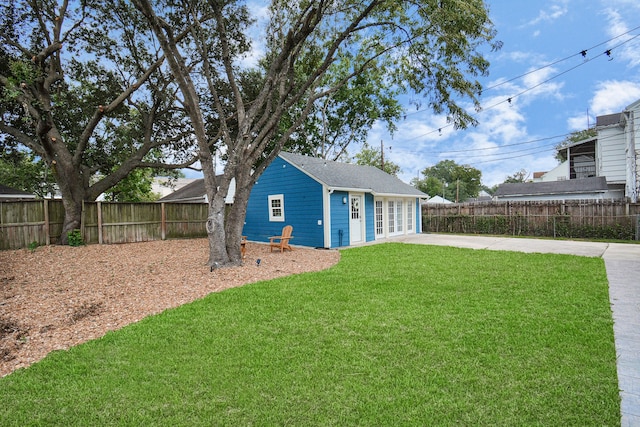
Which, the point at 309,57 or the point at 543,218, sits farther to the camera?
the point at 543,218

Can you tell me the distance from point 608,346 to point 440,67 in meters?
7.32

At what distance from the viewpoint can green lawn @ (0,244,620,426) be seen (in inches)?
86.9

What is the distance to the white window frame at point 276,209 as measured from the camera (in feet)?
41.1

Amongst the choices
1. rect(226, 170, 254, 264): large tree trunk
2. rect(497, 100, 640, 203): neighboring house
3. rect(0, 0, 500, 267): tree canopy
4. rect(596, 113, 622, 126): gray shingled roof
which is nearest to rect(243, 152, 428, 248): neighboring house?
rect(0, 0, 500, 267): tree canopy

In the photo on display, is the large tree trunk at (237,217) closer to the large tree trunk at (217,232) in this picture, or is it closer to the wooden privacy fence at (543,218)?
the large tree trunk at (217,232)

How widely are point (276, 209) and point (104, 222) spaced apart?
20.1 ft

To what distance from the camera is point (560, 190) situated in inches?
709

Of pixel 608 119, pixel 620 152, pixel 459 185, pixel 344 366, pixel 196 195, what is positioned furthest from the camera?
pixel 459 185

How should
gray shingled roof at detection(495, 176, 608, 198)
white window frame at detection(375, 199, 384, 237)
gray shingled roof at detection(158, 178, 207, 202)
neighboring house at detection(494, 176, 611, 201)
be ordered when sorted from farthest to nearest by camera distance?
gray shingled roof at detection(158, 178, 207, 202) < gray shingled roof at detection(495, 176, 608, 198) < neighboring house at detection(494, 176, 611, 201) < white window frame at detection(375, 199, 384, 237)

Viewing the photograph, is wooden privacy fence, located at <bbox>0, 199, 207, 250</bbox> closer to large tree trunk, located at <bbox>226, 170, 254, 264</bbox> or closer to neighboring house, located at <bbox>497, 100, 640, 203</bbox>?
large tree trunk, located at <bbox>226, 170, 254, 264</bbox>

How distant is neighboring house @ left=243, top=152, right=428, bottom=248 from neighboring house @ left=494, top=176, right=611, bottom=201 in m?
9.20

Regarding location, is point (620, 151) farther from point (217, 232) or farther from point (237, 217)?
point (217, 232)

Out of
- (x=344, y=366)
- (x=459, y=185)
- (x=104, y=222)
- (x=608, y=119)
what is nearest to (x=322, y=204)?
(x=104, y=222)

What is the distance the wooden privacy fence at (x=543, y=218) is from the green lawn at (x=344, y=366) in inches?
399
